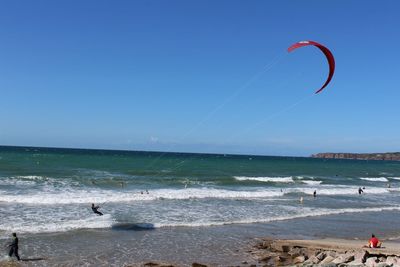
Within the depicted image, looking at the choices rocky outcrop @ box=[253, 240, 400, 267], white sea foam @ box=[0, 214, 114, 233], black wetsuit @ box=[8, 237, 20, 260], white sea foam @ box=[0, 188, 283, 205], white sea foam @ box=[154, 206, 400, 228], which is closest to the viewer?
rocky outcrop @ box=[253, 240, 400, 267]

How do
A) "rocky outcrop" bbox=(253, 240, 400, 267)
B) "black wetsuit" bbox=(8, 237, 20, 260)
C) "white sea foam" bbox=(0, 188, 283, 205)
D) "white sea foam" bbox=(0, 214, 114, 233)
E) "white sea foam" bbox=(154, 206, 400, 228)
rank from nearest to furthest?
"rocky outcrop" bbox=(253, 240, 400, 267) → "black wetsuit" bbox=(8, 237, 20, 260) → "white sea foam" bbox=(0, 214, 114, 233) → "white sea foam" bbox=(154, 206, 400, 228) → "white sea foam" bbox=(0, 188, 283, 205)

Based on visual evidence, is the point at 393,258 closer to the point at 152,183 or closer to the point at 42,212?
the point at 42,212

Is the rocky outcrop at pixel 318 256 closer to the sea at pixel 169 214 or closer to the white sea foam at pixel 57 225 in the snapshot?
the sea at pixel 169 214

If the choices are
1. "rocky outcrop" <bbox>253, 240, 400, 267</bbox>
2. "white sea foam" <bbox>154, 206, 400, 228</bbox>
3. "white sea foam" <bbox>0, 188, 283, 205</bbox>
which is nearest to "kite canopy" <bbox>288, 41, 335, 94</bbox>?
"rocky outcrop" <bbox>253, 240, 400, 267</bbox>

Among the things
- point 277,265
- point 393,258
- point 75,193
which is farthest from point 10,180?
point 393,258

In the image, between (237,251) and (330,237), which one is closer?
(237,251)

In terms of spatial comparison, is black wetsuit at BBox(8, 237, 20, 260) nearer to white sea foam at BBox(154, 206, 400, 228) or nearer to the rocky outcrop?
white sea foam at BBox(154, 206, 400, 228)

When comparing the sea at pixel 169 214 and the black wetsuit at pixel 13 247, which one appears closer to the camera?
the black wetsuit at pixel 13 247

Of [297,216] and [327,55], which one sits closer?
[327,55]

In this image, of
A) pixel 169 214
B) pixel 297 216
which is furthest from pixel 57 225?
pixel 297 216

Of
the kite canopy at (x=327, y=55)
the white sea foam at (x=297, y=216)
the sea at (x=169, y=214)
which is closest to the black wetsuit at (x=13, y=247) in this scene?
the sea at (x=169, y=214)

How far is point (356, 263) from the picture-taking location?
14391mm

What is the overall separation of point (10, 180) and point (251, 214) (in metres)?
22.4

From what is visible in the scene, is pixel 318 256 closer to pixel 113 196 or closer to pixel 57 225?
pixel 57 225
